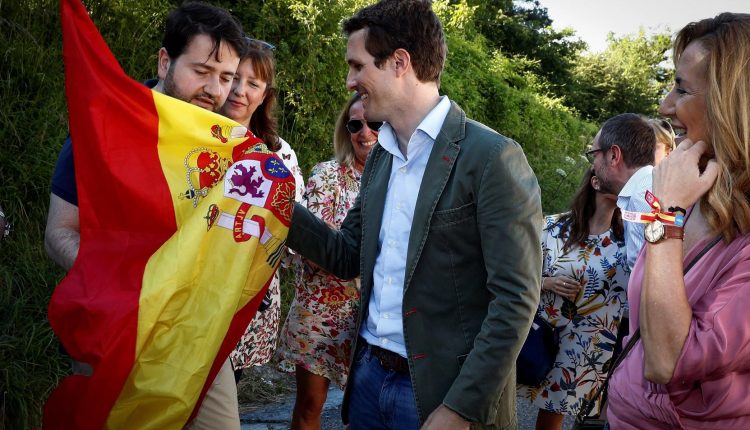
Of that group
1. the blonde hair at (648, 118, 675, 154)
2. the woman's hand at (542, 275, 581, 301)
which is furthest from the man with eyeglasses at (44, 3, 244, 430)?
the blonde hair at (648, 118, 675, 154)

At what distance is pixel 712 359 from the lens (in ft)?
7.78

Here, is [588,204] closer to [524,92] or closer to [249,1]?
[249,1]

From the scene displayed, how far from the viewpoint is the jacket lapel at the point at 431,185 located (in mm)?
3025

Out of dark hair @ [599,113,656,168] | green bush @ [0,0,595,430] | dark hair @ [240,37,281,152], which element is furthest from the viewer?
dark hair @ [599,113,656,168]

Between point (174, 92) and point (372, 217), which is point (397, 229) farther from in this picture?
point (174, 92)

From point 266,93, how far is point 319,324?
1389 millimetres

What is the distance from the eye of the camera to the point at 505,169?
2926 millimetres

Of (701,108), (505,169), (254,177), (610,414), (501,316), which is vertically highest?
(701,108)

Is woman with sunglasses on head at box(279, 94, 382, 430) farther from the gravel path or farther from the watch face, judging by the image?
the watch face

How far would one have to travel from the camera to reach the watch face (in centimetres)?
251

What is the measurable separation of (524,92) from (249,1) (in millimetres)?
10333

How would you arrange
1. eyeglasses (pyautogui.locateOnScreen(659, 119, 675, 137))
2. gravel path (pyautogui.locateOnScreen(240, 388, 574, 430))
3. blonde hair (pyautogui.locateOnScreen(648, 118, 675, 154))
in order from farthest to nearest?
gravel path (pyautogui.locateOnScreen(240, 388, 574, 430)), eyeglasses (pyautogui.locateOnScreen(659, 119, 675, 137)), blonde hair (pyautogui.locateOnScreen(648, 118, 675, 154))

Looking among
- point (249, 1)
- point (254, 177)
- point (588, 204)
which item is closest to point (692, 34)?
point (254, 177)

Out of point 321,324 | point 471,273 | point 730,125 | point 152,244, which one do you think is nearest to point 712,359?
point 730,125
